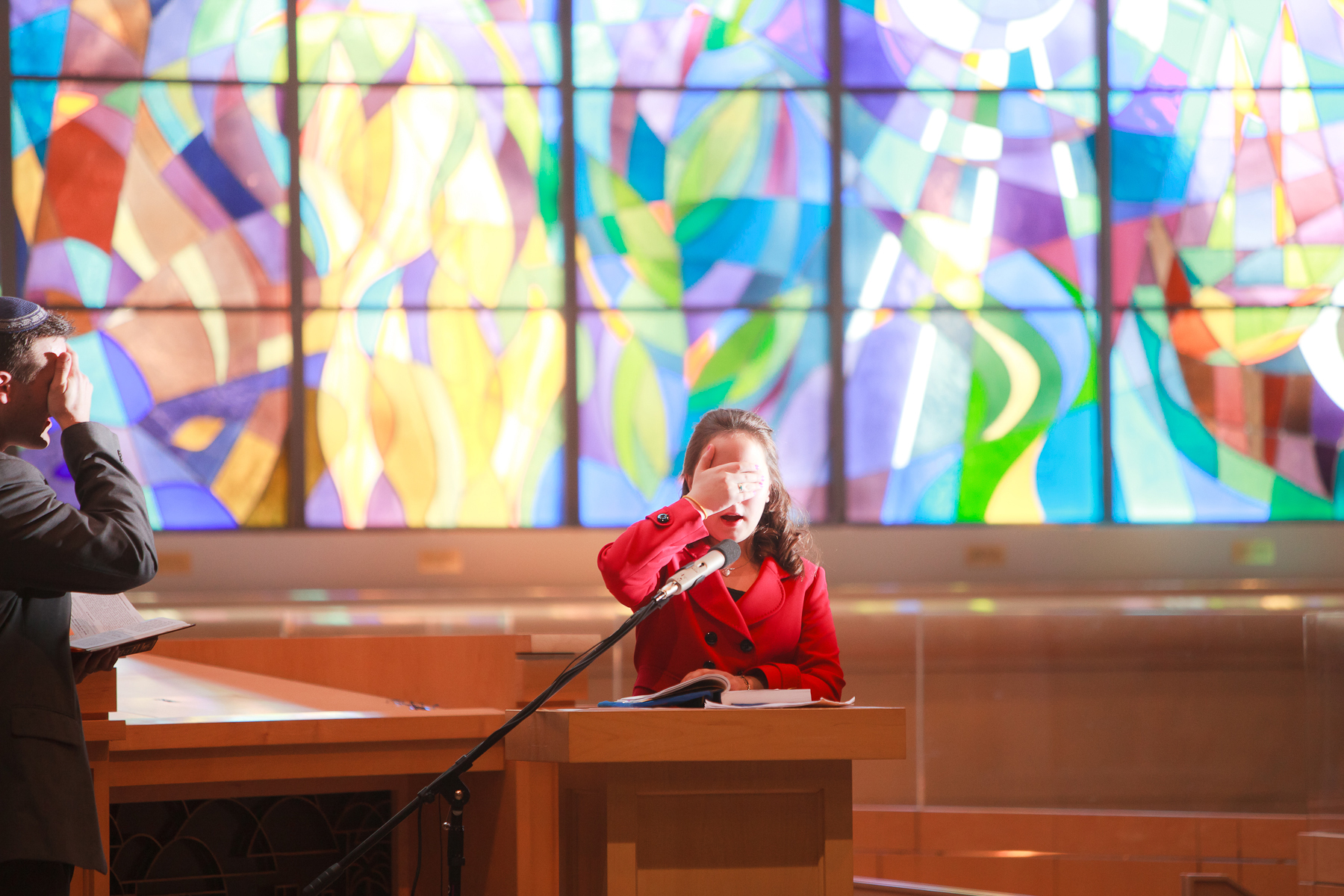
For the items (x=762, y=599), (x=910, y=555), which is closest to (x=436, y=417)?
(x=910, y=555)

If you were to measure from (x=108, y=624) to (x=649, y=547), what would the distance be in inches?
34.3

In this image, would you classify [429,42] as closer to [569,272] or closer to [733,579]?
[569,272]

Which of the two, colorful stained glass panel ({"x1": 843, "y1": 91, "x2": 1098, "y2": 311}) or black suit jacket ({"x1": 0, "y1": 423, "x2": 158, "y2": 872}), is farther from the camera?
colorful stained glass panel ({"x1": 843, "y1": 91, "x2": 1098, "y2": 311})

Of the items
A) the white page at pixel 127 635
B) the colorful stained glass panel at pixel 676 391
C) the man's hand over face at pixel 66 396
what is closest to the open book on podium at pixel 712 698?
the white page at pixel 127 635

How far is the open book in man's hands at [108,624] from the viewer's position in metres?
1.96

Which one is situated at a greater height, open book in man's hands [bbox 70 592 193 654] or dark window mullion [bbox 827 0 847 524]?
dark window mullion [bbox 827 0 847 524]

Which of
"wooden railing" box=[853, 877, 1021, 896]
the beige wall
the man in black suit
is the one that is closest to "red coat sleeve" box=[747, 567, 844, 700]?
the man in black suit

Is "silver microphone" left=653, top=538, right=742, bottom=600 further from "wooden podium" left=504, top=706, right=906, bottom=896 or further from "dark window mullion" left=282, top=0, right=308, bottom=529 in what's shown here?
"dark window mullion" left=282, top=0, right=308, bottom=529

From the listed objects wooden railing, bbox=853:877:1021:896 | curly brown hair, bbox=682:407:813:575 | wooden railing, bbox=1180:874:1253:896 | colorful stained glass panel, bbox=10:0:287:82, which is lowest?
wooden railing, bbox=853:877:1021:896

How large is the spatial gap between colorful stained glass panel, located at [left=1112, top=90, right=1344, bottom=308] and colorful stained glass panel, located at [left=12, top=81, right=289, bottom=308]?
392 centimetres

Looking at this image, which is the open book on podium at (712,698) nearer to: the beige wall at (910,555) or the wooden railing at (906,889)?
the wooden railing at (906,889)

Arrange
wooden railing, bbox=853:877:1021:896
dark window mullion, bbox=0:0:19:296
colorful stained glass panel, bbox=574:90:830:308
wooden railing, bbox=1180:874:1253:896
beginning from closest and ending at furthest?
wooden railing, bbox=1180:874:1253:896 < wooden railing, bbox=853:877:1021:896 < dark window mullion, bbox=0:0:19:296 < colorful stained glass panel, bbox=574:90:830:308

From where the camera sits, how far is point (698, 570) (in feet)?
6.31

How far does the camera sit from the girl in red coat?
2361mm
